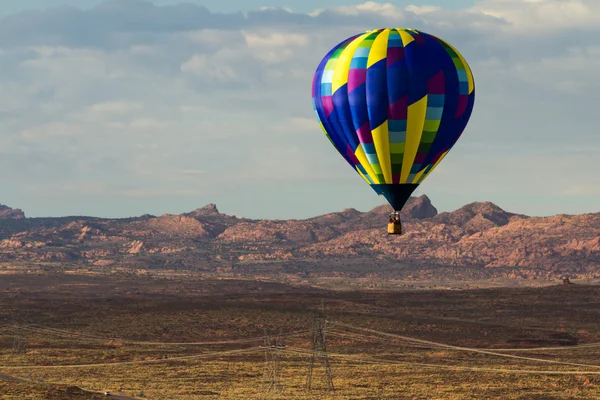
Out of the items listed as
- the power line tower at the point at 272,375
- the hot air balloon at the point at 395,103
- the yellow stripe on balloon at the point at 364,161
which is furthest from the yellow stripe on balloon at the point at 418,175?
the power line tower at the point at 272,375

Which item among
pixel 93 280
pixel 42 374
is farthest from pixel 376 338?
pixel 93 280

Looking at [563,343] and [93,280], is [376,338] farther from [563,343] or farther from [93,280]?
[93,280]

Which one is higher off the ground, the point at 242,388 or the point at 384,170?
the point at 384,170

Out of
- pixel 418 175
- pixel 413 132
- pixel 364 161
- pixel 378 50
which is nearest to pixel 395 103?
pixel 413 132

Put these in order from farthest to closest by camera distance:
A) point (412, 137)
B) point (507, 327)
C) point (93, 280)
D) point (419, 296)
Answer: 1. point (93, 280)
2. point (419, 296)
3. point (507, 327)
4. point (412, 137)

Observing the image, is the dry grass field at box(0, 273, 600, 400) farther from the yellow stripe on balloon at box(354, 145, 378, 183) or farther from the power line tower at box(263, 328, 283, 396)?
the yellow stripe on balloon at box(354, 145, 378, 183)

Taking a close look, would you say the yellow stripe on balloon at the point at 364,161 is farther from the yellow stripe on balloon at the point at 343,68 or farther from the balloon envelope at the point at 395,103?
the yellow stripe on balloon at the point at 343,68

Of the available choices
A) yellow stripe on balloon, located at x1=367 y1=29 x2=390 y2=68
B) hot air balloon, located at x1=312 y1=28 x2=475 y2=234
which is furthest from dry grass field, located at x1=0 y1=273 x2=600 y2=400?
yellow stripe on balloon, located at x1=367 y1=29 x2=390 y2=68
